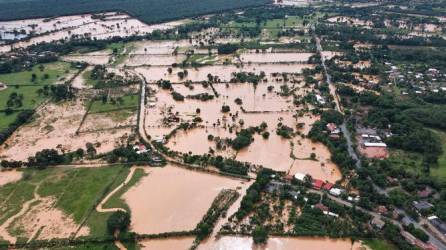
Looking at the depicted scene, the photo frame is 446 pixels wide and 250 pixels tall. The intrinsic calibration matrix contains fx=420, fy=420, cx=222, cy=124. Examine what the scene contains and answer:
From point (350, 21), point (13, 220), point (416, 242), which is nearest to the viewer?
point (416, 242)

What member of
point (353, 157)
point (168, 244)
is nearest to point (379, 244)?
point (353, 157)

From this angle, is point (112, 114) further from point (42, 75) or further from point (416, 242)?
point (416, 242)

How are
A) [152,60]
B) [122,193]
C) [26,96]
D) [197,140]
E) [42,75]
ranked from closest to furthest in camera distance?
[122,193] → [197,140] → [26,96] → [42,75] → [152,60]

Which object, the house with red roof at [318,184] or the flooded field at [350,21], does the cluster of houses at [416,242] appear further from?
the flooded field at [350,21]

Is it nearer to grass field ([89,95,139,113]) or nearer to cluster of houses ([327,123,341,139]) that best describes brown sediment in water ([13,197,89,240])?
grass field ([89,95,139,113])

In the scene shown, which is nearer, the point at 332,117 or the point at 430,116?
the point at 430,116

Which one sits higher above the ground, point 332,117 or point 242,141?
point 332,117

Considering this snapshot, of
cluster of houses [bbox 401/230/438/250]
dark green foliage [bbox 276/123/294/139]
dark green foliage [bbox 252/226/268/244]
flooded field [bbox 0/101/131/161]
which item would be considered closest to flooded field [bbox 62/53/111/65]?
flooded field [bbox 0/101/131/161]
